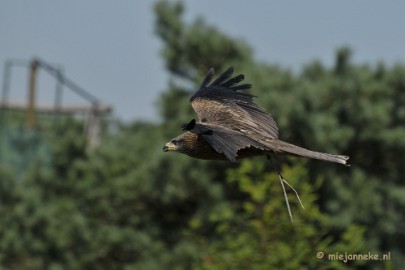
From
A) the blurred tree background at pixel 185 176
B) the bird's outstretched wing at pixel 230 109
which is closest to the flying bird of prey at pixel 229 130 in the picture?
the bird's outstretched wing at pixel 230 109

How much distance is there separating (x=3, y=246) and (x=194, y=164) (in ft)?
15.8

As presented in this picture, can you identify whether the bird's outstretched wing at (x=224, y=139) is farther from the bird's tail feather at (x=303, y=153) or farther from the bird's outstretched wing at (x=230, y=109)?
the bird's outstretched wing at (x=230, y=109)

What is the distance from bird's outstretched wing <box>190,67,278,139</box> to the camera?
9.64 meters

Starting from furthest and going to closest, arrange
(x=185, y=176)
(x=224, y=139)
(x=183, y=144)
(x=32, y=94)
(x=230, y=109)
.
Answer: (x=32, y=94) < (x=185, y=176) < (x=230, y=109) < (x=183, y=144) < (x=224, y=139)

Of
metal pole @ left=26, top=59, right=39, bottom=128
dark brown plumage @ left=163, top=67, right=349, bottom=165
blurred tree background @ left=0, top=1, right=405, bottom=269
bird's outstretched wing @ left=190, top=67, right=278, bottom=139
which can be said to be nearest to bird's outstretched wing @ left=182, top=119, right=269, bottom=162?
dark brown plumage @ left=163, top=67, right=349, bottom=165

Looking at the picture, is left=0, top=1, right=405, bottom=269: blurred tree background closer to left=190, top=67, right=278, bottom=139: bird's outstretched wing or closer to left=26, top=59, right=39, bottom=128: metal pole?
left=26, top=59, right=39, bottom=128: metal pole

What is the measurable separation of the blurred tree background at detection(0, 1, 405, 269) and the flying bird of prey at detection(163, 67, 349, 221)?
11.6 m

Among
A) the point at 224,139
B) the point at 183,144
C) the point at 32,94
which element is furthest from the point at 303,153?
the point at 32,94

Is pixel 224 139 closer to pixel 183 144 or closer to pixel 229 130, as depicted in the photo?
pixel 229 130

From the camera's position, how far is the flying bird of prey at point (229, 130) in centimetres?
832

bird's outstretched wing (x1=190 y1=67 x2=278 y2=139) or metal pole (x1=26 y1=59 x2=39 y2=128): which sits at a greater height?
metal pole (x1=26 y1=59 x2=39 y2=128)

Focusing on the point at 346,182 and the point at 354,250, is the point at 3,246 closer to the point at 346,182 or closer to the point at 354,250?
the point at 346,182

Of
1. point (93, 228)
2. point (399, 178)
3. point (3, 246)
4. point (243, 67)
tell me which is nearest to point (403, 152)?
point (399, 178)

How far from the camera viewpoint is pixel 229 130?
29.5ft
